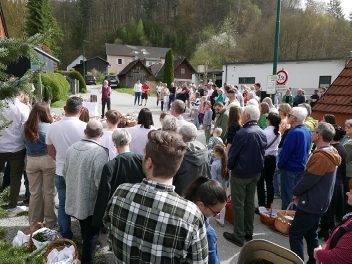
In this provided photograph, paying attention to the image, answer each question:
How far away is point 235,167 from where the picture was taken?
161 inches

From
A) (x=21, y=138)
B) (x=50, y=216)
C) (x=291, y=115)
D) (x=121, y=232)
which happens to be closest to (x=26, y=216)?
(x=50, y=216)

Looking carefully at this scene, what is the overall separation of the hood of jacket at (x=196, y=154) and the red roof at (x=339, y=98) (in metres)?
4.77

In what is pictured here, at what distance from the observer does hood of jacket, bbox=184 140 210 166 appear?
3.56m

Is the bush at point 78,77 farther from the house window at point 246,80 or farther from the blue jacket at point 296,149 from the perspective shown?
the blue jacket at point 296,149

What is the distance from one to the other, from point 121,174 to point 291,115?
287 cm

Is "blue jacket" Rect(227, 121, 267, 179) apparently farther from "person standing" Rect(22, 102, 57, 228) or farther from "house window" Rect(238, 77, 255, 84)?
"house window" Rect(238, 77, 255, 84)

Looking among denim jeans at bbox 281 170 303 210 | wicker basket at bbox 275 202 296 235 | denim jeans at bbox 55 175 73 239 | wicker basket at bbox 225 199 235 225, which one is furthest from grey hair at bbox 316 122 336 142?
denim jeans at bbox 55 175 73 239

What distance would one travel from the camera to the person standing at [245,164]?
13.1ft

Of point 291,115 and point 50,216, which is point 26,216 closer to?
point 50,216

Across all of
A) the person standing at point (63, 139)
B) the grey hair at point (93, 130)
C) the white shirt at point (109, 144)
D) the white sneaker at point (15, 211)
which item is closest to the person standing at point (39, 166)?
the person standing at point (63, 139)

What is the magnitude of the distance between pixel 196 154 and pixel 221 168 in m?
1.59

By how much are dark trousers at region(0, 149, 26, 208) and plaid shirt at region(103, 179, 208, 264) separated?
3806 mm

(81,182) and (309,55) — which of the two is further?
(309,55)

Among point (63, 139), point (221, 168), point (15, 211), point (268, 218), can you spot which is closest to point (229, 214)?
point (268, 218)
